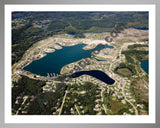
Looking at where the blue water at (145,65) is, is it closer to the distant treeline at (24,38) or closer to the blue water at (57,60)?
the blue water at (57,60)

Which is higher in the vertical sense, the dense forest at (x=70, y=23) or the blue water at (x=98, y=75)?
the dense forest at (x=70, y=23)

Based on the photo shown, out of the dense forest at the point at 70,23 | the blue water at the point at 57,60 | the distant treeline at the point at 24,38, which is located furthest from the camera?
the dense forest at the point at 70,23

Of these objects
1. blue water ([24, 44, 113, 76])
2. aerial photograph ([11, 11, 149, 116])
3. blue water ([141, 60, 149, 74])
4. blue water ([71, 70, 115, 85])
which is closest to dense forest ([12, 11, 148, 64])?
aerial photograph ([11, 11, 149, 116])

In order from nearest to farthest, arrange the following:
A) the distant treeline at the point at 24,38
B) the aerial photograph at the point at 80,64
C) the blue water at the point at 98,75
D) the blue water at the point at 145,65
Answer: the aerial photograph at the point at 80,64 → the blue water at the point at 98,75 → the blue water at the point at 145,65 → the distant treeline at the point at 24,38

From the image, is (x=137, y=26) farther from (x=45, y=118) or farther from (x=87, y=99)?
(x=45, y=118)

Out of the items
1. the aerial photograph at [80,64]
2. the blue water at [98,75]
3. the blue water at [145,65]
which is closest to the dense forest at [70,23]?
the aerial photograph at [80,64]

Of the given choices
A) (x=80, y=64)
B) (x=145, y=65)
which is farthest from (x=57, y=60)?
(x=145, y=65)

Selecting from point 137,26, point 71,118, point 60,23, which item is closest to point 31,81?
point 71,118

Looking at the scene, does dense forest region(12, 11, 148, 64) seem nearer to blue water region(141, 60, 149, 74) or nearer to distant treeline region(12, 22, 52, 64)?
distant treeline region(12, 22, 52, 64)
